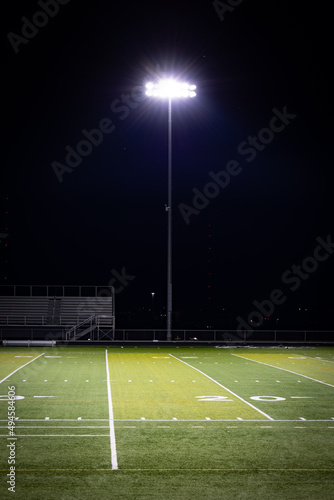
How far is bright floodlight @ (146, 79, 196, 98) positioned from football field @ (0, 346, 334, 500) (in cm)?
Answer: 1660

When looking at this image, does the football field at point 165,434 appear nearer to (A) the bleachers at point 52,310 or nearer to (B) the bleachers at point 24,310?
(A) the bleachers at point 52,310

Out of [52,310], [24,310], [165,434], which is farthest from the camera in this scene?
[52,310]

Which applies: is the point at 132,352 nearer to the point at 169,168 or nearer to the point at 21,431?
the point at 169,168

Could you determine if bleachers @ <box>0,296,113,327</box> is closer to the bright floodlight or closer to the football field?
the bright floodlight

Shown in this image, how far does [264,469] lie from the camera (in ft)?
26.8

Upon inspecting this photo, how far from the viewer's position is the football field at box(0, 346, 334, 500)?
291 inches

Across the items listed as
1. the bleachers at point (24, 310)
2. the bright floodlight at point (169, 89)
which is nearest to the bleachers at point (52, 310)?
the bleachers at point (24, 310)

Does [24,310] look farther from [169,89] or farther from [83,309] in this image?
[169,89]

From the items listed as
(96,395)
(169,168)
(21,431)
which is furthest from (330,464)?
(169,168)

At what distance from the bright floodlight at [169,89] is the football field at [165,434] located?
1660cm

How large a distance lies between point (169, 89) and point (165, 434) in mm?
24282

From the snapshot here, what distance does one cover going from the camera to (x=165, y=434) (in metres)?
10.2

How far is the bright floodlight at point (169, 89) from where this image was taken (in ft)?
103

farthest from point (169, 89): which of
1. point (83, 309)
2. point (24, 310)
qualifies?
point (24, 310)
